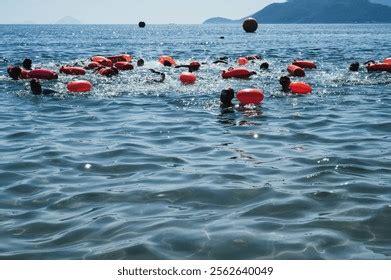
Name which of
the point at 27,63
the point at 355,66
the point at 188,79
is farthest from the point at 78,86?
the point at 355,66

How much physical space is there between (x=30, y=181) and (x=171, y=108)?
258 inches

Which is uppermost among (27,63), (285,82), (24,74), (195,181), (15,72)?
(27,63)

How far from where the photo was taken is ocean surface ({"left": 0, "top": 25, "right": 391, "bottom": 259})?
18.2ft

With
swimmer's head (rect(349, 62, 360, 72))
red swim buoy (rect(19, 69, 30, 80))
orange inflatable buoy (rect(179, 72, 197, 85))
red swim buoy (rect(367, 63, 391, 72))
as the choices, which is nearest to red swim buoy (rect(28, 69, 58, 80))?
red swim buoy (rect(19, 69, 30, 80))

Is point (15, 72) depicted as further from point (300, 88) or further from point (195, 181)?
point (195, 181)

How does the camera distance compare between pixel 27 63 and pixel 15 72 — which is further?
pixel 27 63

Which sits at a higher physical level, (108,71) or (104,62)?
(104,62)

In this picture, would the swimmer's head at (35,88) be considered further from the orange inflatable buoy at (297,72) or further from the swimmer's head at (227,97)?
the orange inflatable buoy at (297,72)

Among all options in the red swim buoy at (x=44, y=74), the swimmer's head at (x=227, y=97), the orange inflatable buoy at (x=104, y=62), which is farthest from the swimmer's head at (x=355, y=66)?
the red swim buoy at (x=44, y=74)

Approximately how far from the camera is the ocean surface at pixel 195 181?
218 inches

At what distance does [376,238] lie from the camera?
5609 millimetres

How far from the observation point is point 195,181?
7512 millimetres

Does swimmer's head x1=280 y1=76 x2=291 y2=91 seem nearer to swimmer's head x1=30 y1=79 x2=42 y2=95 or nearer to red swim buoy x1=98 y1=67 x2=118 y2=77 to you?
red swim buoy x1=98 y1=67 x2=118 y2=77
